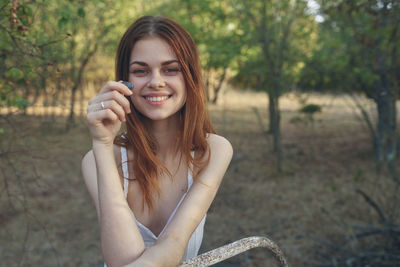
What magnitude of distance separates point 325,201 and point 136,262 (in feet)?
17.3

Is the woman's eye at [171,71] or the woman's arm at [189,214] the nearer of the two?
the woman's arm at [189,214]

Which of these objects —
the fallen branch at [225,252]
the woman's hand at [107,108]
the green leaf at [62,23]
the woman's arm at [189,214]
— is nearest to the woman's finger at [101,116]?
the woman's hand at [107,108]

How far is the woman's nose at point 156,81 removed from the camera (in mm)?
1560

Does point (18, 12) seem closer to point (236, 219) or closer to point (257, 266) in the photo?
point (257, 266)

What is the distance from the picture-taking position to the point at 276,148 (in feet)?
24.7

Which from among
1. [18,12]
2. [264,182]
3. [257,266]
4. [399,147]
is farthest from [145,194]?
[399,147]

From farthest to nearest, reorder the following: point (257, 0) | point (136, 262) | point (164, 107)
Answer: point (257, 0) → point (164, 107) → point (136, 262)

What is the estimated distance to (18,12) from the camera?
187 cm

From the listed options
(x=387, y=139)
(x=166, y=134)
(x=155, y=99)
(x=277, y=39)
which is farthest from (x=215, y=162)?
(x=277, y=39)

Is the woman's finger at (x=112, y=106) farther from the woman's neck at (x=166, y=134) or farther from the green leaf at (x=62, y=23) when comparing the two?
the green leaf at (x=62, y=23)

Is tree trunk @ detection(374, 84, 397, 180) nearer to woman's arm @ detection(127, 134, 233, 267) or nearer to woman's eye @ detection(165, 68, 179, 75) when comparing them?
woman's arm @ detection(127, 134, 233, 267)

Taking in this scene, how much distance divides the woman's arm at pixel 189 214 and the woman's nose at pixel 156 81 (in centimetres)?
45

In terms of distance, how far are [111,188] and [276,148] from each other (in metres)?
6.47

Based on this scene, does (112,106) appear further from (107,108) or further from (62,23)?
(62,23)
